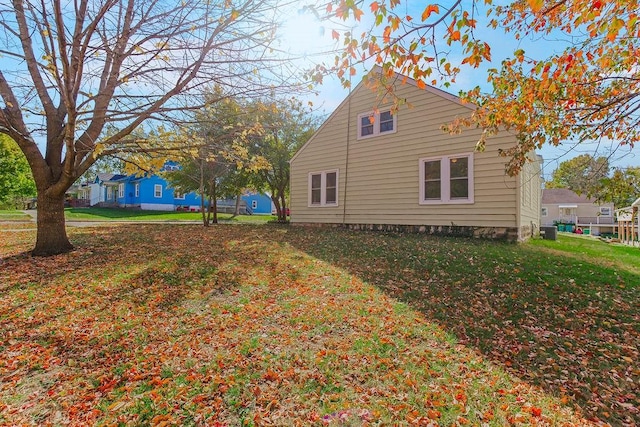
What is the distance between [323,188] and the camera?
552 inches

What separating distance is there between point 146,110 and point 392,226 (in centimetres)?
865

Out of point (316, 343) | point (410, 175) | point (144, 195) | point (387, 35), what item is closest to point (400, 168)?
point (410, 175)

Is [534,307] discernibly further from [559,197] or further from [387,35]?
[559,197]

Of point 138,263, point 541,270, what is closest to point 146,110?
point 138,263

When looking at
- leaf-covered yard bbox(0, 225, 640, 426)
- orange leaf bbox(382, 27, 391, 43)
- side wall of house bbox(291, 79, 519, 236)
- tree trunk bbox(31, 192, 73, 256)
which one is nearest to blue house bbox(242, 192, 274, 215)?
side wall of house bbox(291, 79, 519, 236)

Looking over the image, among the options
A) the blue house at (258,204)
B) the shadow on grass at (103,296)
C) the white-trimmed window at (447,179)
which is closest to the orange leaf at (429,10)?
the shadow on grass at (103,296)

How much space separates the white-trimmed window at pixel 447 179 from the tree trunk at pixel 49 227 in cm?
1014

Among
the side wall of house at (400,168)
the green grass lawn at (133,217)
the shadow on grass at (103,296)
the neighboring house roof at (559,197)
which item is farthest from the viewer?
the neighboring house roof at (559,197)

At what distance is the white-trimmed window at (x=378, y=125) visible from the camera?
11.8 metres

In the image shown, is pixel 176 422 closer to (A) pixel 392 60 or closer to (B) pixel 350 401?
(B) pixel 350 401

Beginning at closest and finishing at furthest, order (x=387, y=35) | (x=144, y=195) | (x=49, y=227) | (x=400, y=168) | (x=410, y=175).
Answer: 1. (x=387, y=35)
2. (x=49, y=227)
3. (x=410, y=175)
4. (x=400, y=168)
5. (x=144, y=195)

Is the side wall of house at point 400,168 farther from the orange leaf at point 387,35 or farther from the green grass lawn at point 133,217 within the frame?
the green grass lawn at point 133,217

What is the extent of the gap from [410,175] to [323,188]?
4.09 m

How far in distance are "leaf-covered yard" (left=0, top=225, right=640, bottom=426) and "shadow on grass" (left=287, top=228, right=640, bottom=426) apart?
0.09ft
